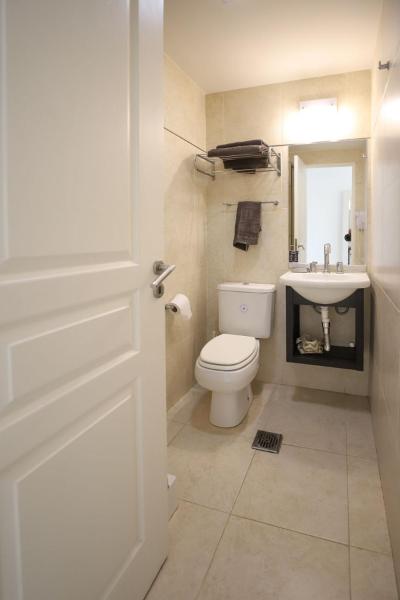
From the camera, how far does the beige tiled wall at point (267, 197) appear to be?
8.14 ft

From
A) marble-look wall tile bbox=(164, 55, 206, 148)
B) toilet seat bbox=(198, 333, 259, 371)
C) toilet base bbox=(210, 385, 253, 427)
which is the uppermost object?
marble-look wall tile bbox=(164, 55, 206, 148)

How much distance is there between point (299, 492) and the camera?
1621mm

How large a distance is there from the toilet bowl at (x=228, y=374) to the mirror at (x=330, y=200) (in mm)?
843

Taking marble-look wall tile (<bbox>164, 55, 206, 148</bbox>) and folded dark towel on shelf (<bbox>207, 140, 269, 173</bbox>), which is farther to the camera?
folded dark towel on shelf (<bbox>207, 140, 269, 173</bbox>)

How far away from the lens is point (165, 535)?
4.09 feet

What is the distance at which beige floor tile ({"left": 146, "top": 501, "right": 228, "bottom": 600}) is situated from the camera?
1.17 meters

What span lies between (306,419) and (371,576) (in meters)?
1.07

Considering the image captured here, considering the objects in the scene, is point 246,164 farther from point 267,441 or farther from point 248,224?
point 267,441

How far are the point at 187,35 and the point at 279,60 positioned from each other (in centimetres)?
61

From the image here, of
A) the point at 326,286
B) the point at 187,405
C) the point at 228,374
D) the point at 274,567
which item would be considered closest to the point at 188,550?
the point at 274,567

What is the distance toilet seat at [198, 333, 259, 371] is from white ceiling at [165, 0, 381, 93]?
1.71m

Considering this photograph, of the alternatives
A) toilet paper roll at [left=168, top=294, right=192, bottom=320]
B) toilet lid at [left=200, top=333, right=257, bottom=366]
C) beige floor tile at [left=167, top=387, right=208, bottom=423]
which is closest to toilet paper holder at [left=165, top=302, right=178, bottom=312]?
toilet paper roll at [left=168, top=294, right=192, bottom=320]

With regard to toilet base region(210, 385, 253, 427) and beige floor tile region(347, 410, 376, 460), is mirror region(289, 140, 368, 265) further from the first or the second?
toilet base region(210, 385, 253, 427)

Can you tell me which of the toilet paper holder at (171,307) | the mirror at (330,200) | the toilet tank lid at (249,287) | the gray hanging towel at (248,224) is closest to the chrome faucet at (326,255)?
the mirror at (330,200)
